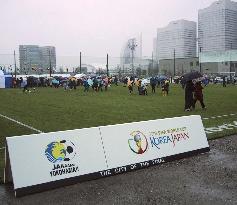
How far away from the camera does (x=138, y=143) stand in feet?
27.4

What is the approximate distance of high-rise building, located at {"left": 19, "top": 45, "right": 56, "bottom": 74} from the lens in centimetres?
9256

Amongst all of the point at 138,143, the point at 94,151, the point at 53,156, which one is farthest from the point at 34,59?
the point at 53,156

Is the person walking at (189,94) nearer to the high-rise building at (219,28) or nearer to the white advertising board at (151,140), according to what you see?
the white advertising board at (151,140)

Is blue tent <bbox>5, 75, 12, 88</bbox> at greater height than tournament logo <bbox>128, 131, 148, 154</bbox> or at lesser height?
greater

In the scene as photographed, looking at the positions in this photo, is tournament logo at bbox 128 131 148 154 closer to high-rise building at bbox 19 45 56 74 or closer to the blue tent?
the blue tent

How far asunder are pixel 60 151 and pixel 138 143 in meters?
1.98

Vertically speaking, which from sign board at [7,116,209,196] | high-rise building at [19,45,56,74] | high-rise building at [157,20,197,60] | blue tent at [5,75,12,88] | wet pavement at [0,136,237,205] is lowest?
wet pavement at [0,136,237,205]

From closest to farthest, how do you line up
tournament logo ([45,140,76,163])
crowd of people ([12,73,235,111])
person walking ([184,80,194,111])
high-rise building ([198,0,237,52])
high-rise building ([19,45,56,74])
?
tournament logo ([45,140,76,163]), person walking ([184,80,194,111]), crowd of people ([12,73,235,111]), high-rise building ([19,45,56,74]), high-rise building ([198,0,237,52])

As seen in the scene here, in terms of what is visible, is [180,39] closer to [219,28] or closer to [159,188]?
[219,28]

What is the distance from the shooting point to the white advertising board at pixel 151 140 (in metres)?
7.97

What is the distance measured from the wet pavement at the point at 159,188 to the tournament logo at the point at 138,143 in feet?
1.58

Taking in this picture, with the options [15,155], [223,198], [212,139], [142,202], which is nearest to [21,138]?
[15,155]

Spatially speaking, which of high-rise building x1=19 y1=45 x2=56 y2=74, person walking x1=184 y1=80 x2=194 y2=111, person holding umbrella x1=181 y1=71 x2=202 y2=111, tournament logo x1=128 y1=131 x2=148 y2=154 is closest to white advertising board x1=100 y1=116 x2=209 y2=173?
tournament logo x1=128 y1=131 x2=148 y2=154

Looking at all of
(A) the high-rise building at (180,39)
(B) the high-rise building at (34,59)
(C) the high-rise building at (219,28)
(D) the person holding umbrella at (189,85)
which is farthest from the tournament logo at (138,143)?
(A) the high-rise building at (180,39)
